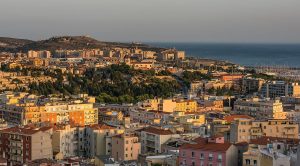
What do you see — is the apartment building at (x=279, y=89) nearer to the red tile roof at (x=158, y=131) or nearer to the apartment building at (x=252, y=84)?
the apartment building at (x=252, y=84)

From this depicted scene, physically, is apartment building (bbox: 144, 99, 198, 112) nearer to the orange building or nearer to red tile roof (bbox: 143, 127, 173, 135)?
red tile roof (bbox: 143, 127, 173, 135)

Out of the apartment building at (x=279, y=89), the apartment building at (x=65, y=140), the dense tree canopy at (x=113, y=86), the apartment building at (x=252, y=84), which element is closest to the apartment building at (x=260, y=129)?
the apartment building at (x=65, y=140)

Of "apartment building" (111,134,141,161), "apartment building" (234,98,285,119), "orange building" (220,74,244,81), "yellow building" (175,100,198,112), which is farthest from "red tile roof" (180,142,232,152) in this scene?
"orange building" (220,74,244,81)

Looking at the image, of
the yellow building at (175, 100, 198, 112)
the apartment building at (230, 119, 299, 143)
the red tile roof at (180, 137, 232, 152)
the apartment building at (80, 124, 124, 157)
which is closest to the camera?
the red tile roof at (180, 137, 232, 152)

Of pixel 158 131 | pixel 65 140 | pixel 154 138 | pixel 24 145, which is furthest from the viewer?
pixel 65 140

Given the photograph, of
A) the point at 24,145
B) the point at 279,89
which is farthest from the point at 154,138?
the point at 279,89

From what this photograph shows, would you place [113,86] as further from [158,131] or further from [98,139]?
[158,131]
